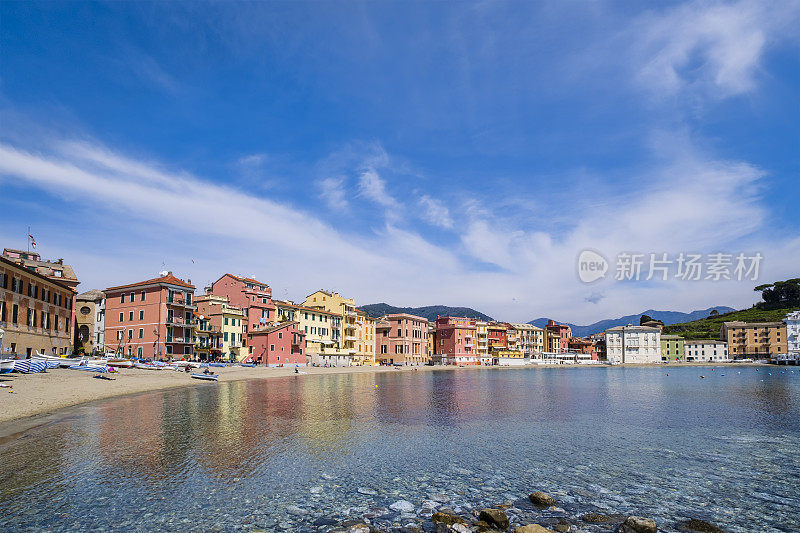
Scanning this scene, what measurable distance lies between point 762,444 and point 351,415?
23.2 m

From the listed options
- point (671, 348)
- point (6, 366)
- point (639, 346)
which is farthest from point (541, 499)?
point (671, 348)

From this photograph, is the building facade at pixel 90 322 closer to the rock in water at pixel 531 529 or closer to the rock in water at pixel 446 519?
the rock in water at pixel 446 519

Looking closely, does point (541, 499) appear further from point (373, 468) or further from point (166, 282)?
point (166, 282)

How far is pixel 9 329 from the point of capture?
46719 mm

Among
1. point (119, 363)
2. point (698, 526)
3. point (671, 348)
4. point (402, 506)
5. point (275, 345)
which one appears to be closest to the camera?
point (698, 526)

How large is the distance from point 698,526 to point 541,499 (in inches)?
161

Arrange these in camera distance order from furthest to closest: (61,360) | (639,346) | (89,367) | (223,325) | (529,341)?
(639,346), (529,341), (223,325), (89,367), (61,360)

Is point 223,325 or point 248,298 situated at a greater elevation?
point 248,298

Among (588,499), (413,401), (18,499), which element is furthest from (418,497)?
(413,401)

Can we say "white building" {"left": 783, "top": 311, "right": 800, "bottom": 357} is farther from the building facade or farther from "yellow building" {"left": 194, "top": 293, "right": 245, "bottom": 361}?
the building facade

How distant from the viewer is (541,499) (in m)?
14.8

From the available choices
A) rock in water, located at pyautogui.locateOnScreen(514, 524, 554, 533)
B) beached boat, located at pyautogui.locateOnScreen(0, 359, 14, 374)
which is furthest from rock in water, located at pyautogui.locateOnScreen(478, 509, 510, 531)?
beached boat, located at pyautogui.locateOnScreen(0, 359, 14, 374)

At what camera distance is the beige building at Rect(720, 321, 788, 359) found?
18088cm

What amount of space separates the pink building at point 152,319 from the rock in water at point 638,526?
7404 centimetres
